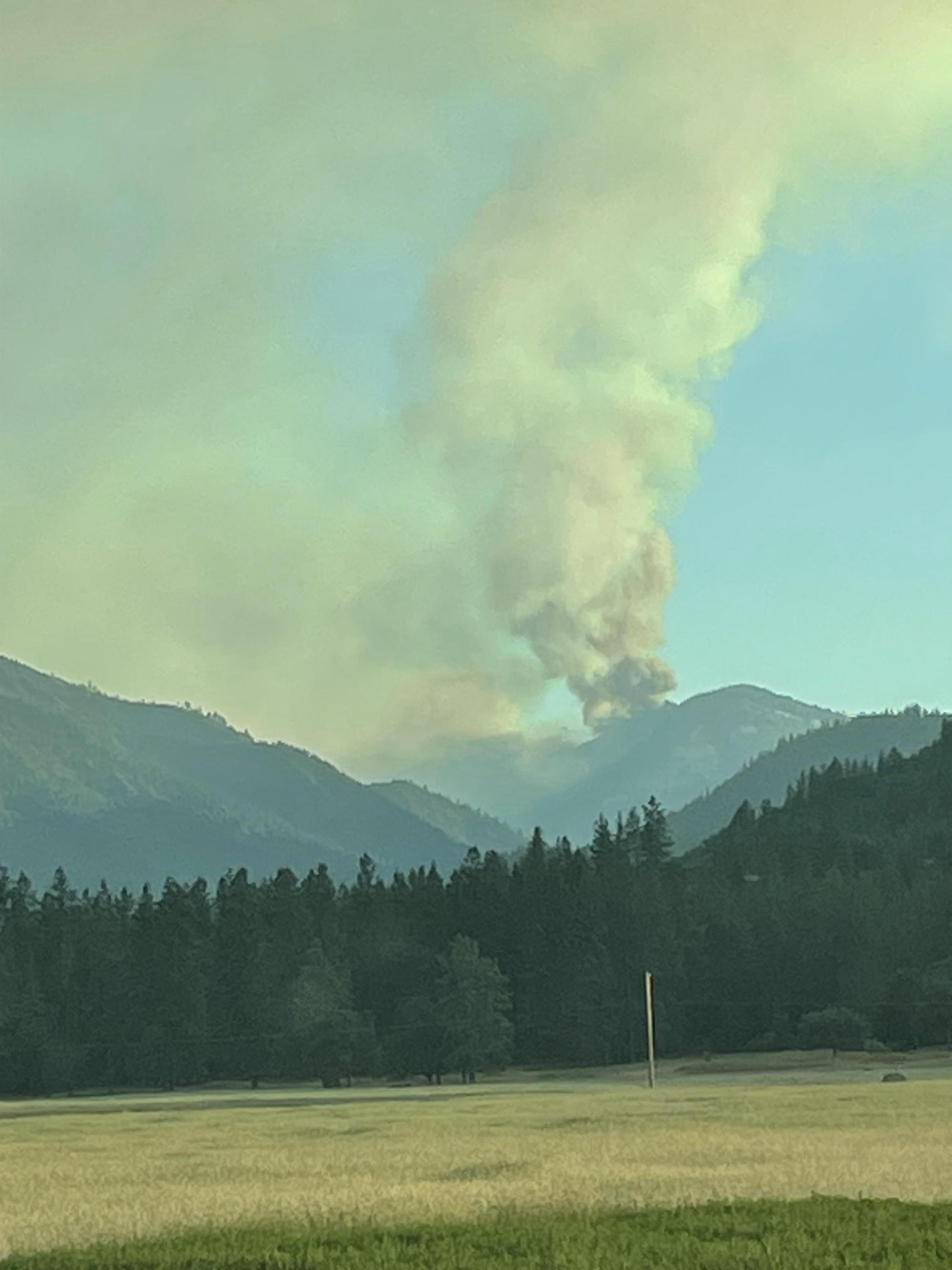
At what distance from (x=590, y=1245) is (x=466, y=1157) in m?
29.3

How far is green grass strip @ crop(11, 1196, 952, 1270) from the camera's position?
29.1 meters

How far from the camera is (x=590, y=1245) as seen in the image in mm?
31234

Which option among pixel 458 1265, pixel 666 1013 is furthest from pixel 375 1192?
pixel 666 1013

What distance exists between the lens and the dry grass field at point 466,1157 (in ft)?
138

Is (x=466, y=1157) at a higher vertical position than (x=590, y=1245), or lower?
higher

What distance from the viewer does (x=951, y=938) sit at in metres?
191

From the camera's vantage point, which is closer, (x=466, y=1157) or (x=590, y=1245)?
(x=590, y=1245)

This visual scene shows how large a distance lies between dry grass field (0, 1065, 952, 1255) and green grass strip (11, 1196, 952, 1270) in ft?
12.9

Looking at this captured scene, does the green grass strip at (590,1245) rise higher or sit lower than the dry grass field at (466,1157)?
lower

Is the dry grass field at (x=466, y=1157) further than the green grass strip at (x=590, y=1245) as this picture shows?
Yes

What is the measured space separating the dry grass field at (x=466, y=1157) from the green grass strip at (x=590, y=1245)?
392 centimetres

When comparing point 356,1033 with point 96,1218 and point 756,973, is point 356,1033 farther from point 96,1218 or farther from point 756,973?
point 96,1218

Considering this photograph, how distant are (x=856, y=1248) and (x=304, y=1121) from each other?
6811cm

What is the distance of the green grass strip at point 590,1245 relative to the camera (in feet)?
95.5
